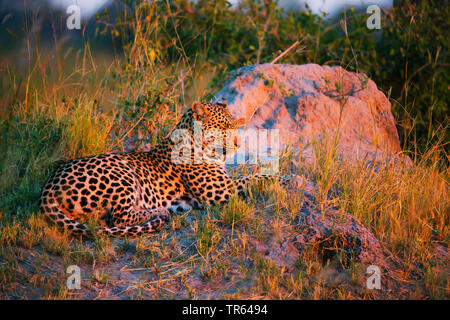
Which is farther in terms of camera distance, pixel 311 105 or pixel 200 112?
pixel 311 105

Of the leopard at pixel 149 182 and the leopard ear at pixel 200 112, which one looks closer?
the leopard at pixel 149 182

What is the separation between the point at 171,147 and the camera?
19.1ft

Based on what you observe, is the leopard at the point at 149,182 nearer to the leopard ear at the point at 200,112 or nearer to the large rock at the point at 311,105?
the leopard ear at the point at 200,112

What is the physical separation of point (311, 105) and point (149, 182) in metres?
3.27

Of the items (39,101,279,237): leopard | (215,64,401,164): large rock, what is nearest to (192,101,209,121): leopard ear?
(39,101,279,237): leopard

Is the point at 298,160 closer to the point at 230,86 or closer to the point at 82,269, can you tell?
the point at 230,86

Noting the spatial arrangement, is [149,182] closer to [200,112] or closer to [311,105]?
[200,112]

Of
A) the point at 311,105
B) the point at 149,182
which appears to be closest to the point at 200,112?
the point at 149,182

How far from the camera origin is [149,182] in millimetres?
5473

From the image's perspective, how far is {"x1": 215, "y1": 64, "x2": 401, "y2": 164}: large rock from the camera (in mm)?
7391

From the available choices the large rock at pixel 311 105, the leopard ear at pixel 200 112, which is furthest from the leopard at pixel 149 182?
the large rock at pixel 311 105

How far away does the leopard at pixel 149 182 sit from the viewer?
4.84 metres

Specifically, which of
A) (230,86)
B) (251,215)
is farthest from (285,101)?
(251,215)
